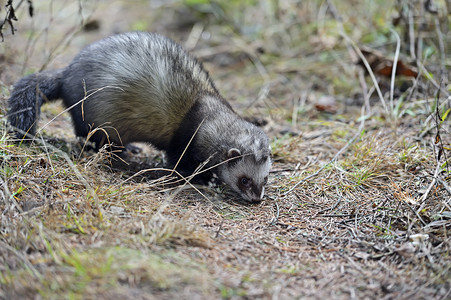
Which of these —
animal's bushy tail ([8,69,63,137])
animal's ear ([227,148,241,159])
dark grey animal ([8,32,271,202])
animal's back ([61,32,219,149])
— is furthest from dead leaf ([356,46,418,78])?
animal's bushy tail ([8,69,63,137])

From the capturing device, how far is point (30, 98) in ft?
15.6

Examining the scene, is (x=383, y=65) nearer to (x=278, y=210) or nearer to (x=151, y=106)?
(x=278, y=210)

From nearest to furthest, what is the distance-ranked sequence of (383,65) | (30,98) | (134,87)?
(30,98), (134,87), (383,65)

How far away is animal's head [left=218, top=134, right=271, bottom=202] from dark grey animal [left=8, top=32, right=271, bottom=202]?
11 mm

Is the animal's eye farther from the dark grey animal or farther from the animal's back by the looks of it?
the animal's back

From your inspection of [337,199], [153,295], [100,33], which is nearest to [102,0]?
[100,33]

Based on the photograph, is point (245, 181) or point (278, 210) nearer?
point (278, 210)

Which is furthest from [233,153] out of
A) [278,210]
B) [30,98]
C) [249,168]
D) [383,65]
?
[383,65]

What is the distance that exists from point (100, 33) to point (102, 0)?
113 inches

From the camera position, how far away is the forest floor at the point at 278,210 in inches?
106

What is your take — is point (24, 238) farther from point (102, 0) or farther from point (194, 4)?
point (102, 0)

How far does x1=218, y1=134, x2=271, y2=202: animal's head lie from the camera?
4.56 metres

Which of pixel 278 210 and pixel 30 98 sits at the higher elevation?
pixel 30 98

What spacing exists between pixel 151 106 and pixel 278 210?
6.66 ft
